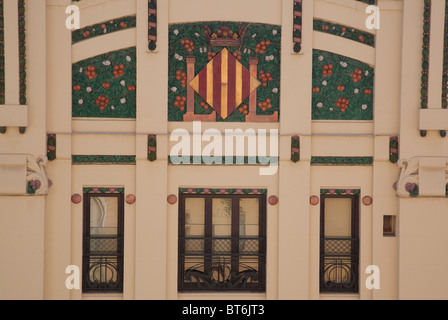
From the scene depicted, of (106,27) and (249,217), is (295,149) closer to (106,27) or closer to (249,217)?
(249,217)

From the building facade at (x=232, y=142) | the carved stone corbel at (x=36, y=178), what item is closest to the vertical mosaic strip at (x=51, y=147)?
the building facade at (x=232, y=142)

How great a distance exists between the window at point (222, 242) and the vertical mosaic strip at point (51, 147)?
2260mm

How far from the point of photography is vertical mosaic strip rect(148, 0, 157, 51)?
9.68 metres

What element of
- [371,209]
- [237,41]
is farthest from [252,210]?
[237,41]

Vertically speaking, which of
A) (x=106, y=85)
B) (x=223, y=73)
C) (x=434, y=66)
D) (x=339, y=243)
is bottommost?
(x=339, y=243)

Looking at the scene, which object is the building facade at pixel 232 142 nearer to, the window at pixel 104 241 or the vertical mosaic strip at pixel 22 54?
the window at pixel 104 241

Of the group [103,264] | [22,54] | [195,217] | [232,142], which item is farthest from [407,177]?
[22,54]

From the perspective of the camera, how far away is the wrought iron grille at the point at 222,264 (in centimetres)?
Result: 1004

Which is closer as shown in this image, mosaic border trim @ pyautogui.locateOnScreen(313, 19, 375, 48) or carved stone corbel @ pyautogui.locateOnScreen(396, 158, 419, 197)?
carved stone corbel @ pyautogui.locateOnScreen(396, 158, 419, 197)

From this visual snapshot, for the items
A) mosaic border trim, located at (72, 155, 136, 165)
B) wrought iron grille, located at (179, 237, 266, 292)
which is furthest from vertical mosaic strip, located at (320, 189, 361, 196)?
mosaic border trim, located at (72, 155, 136, 165)

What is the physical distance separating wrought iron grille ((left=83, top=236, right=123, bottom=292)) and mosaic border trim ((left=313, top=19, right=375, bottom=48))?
16.2ft

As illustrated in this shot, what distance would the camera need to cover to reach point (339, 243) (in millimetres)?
10133

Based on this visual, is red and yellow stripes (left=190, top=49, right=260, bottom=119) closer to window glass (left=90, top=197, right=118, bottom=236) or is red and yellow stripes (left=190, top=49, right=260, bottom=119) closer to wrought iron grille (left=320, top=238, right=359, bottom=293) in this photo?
window glass (left=90, top=197, right=118, bottom=236)

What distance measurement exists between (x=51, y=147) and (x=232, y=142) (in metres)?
2.99
